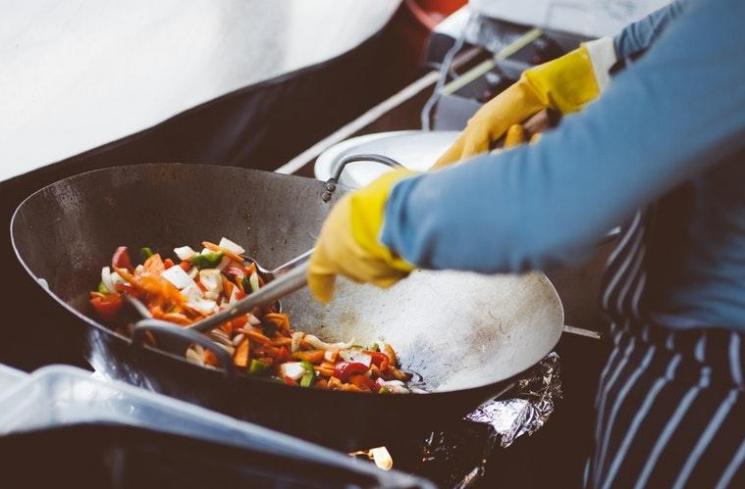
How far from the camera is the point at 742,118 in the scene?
78cm

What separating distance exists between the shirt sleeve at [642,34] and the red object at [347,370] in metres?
0.85

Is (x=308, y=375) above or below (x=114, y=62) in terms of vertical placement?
below

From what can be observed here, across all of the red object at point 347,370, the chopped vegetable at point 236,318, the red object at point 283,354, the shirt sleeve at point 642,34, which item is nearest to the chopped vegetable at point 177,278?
the chopped vegetable at point 236,318

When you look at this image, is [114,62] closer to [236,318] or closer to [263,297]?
[236,318]

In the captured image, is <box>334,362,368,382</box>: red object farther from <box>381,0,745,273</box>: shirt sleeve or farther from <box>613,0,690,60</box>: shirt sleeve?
<box>613,0,690,60</box>: shirt sleeve

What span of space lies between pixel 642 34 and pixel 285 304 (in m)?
1.00

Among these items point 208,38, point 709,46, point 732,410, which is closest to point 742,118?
point 709,46

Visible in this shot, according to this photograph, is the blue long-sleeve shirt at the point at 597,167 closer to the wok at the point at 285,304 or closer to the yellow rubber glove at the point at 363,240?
the yellow rubber glove at the point at 363,240

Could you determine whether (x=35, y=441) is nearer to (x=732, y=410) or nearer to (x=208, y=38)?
(x=732, y=410)

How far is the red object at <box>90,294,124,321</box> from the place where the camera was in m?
1.37

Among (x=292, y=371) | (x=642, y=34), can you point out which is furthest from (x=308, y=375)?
(x=642, y=34)

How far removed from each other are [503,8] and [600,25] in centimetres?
42

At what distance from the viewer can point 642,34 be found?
1.49 metres

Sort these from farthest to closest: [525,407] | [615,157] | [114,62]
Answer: [114,62] → [525,407] → [615,157]
